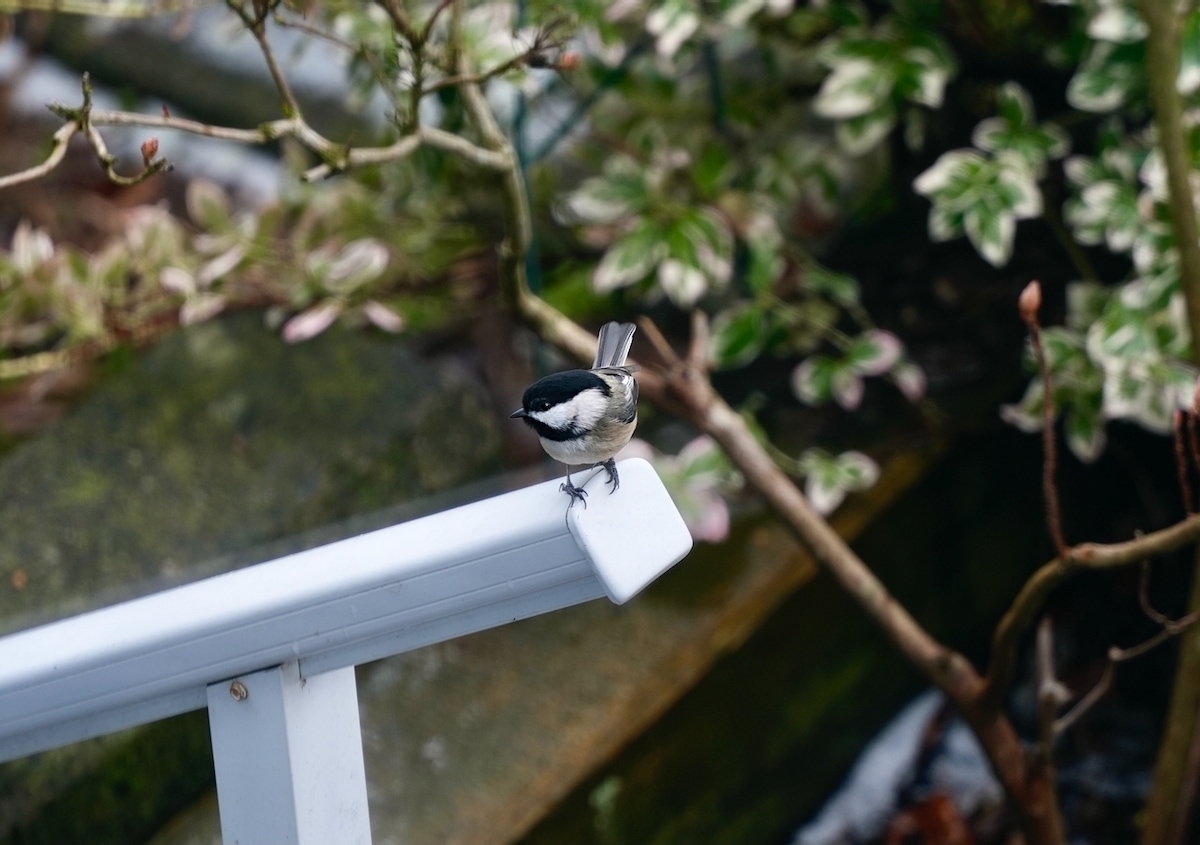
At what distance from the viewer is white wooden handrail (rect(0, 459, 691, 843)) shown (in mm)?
856

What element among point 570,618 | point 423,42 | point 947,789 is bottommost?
point 947,789

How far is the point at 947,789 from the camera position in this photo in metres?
2.35

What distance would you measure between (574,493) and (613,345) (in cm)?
63

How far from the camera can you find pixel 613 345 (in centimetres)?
148

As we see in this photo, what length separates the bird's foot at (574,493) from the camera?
0.85 meters

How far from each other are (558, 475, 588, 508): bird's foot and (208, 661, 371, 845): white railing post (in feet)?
0.83

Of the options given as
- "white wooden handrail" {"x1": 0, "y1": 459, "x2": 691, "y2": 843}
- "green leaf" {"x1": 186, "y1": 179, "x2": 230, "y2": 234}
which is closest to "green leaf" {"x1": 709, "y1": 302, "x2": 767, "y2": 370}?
"green leaf" {"x1": 186, "y1": 179, "x2": 230, "y2": 234}

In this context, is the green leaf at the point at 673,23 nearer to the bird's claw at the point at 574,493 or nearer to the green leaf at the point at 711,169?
the green leaf at the point at 711,169

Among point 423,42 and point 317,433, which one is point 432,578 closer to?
point 423,42

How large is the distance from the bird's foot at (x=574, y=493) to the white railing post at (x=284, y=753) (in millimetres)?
254

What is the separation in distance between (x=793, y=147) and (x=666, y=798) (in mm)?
1370

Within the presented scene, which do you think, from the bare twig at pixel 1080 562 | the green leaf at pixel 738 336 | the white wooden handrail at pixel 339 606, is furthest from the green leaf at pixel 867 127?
the white wooden handrail at pixel 339 606

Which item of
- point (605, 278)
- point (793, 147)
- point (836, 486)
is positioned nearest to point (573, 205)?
point (605, 278)

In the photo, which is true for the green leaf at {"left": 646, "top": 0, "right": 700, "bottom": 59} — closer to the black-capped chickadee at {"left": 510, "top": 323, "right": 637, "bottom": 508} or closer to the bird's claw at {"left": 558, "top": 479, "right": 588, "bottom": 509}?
the black-capped chickadee at {"left": 510, "top": 323, "right": 637, "bottom": 508}
